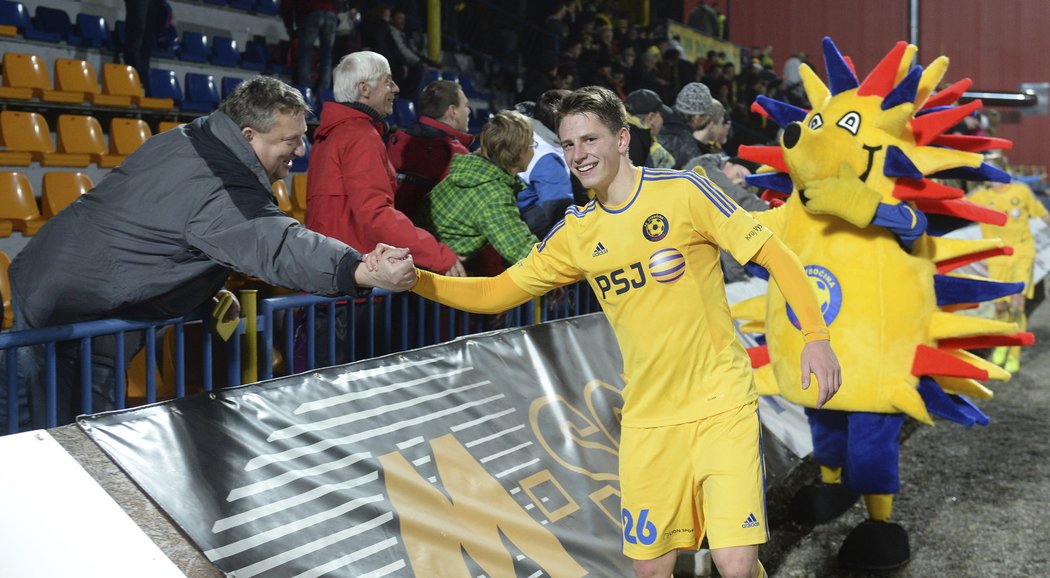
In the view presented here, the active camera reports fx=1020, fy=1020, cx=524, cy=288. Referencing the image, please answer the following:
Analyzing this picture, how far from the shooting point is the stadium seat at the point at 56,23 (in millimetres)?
9000

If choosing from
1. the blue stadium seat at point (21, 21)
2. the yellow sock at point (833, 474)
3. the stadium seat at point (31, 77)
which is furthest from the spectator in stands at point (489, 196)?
the blue stadium seat at point (21, 21)

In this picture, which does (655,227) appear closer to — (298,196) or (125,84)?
(298,196)

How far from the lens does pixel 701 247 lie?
135 inches

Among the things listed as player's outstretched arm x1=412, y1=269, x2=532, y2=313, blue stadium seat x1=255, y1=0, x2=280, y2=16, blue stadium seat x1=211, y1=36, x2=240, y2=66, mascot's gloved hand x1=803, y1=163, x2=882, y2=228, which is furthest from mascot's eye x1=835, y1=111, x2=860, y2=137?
blue stadium seat x1=255, y1=0, x2=280, y2=16

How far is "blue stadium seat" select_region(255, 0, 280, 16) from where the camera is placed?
11312 mm

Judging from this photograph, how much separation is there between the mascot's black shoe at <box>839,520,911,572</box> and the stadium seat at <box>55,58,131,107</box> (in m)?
7.01

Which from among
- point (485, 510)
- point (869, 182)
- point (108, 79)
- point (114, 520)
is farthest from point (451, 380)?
point (108, 79)

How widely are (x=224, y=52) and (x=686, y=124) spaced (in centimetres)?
537

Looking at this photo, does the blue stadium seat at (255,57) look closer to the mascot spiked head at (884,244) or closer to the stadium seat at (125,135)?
the stadium seat at (125,135)

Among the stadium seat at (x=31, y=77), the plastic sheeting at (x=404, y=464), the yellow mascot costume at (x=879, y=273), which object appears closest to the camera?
the plastic sheeting at (x=404, y=464)

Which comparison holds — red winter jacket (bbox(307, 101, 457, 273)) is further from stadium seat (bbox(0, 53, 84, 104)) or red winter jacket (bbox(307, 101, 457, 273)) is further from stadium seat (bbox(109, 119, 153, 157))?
stadium seat (bbox(0, 53, 84, 104))

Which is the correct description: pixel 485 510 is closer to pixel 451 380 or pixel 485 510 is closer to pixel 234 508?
pixel 451 380

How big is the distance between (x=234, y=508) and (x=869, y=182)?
3368 mm

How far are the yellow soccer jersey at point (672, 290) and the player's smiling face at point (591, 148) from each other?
0.35 feet
